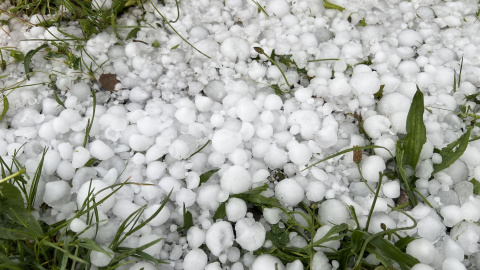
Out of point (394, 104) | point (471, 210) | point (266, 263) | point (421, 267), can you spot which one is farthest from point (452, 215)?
point (266, 263)

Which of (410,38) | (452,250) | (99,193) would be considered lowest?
(452,250)

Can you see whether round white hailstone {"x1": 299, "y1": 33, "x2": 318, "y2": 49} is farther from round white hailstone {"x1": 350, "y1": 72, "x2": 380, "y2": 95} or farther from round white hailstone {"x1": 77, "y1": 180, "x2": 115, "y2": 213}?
round white hailstone {"x1": 77, "y1": 180, "x2": 115, "y2": 213}

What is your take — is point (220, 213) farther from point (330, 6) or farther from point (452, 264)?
point (330, 6)

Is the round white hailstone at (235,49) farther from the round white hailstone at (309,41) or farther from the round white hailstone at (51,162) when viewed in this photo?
the round white hailstone at (51,162)

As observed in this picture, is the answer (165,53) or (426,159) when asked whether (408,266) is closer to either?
(426,159)

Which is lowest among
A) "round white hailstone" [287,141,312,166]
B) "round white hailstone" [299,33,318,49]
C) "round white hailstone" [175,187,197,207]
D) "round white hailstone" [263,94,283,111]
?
"round white hailstone" [175,187,197,207]

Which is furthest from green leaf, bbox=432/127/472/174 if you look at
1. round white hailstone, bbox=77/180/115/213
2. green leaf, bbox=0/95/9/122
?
green leaf, bbox=0/95/9/122

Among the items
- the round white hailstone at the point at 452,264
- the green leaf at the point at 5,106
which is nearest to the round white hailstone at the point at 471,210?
the round white hailstone at the point at 452,264
